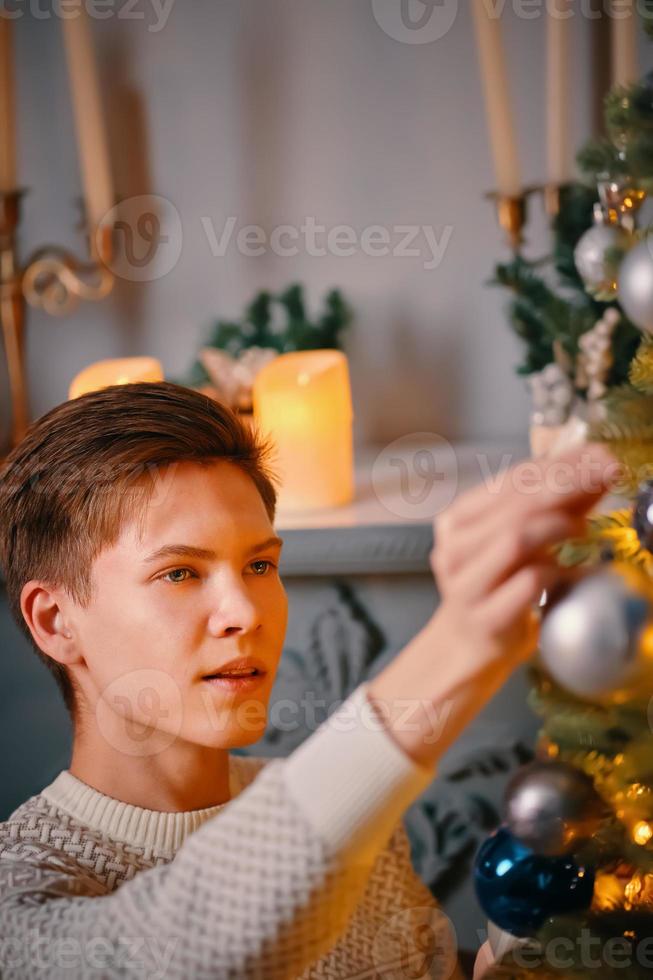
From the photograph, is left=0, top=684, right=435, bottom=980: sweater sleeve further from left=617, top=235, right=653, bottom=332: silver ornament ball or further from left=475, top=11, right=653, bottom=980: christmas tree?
left=617, top=235, right=653, bottom=332: silver ornament ball

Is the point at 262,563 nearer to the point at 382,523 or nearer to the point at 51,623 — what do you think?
the point at 51,623

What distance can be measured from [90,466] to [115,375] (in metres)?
0.45

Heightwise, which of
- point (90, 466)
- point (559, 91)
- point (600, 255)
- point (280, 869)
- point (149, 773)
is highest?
point (559, 91)

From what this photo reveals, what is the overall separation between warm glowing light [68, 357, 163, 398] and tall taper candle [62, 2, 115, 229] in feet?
0.90

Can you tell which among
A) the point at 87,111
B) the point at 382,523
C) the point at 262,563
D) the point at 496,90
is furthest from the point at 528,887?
the point at 87,111

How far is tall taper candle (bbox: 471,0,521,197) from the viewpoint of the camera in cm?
129

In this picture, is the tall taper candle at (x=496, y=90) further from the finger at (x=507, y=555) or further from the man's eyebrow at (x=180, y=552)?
the finger at (x=507, y=555)

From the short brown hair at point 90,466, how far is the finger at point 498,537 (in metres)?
0.33

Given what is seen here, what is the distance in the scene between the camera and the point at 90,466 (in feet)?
2.62

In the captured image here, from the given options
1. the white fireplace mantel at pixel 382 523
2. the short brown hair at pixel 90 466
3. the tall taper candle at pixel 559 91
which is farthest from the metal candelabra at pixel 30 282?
the short brown hair at pixel 90 466

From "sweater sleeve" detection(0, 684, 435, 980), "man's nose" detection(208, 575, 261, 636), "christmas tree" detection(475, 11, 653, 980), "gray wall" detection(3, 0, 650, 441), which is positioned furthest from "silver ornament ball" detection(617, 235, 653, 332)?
"gray wall" detection(3, 0, 650, 441)

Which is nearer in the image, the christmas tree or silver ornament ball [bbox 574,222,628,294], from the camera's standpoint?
the christmas tree

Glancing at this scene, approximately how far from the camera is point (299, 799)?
530 mm

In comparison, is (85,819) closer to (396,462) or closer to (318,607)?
(318,607)
